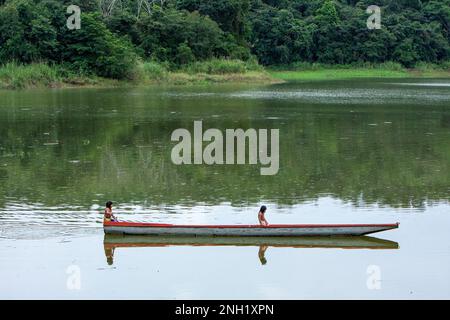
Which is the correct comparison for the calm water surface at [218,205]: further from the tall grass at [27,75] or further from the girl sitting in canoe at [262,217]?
the tall grass at [27,75]

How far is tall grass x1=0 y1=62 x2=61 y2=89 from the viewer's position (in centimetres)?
5919

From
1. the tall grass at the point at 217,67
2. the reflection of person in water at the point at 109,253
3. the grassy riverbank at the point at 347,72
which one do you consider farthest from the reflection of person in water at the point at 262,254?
the grassy riverbank at the point at 347,72

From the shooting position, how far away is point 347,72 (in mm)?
97000

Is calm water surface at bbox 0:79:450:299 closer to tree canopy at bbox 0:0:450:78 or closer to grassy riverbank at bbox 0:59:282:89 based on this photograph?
grassy riverbank at bbox 0:59:282:89

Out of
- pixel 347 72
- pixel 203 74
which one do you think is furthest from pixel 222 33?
pixel 347 72

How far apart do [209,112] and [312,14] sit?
64250mm

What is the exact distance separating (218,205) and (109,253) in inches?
186

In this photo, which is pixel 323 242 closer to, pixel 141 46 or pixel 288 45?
pixel 141 46

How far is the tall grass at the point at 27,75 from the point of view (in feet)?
194

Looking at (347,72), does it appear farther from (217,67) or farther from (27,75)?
(27,75)

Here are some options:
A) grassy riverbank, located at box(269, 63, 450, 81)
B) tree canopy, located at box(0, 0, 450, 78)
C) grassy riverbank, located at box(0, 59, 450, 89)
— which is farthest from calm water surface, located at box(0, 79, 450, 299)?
grassy riverbank, located at box(269, 63, 450, 81)

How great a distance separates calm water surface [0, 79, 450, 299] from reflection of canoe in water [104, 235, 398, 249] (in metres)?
0.04

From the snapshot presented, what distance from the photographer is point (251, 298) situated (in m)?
13.7
